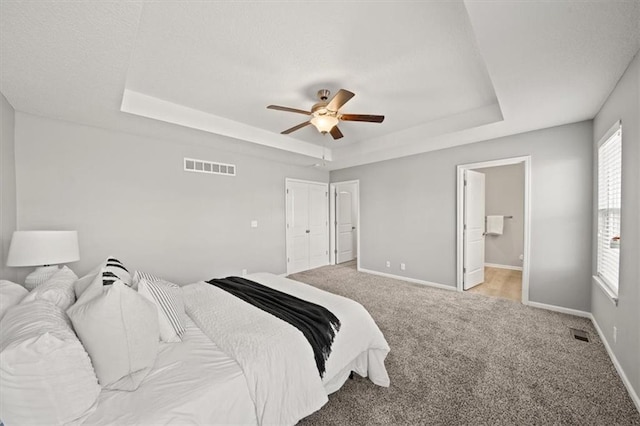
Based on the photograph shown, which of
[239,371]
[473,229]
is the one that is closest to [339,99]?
[239,371]

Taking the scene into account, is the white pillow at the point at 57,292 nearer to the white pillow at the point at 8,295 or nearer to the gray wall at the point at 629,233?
the white pillow at the point at 8,295

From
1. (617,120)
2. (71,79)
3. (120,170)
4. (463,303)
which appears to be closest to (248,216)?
(120,170)

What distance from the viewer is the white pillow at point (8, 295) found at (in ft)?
4.15

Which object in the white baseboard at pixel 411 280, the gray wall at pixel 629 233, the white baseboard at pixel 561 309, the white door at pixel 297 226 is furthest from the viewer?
the white door at pixel 297 226

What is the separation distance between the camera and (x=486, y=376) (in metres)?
2.04

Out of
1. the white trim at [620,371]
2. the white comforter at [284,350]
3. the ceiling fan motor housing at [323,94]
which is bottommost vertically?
the white trim at [620,371]

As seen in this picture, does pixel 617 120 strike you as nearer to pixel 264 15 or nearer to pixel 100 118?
pixel 264 15

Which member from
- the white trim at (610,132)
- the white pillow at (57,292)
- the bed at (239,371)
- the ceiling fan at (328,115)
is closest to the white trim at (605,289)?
the white trim at (610,132)

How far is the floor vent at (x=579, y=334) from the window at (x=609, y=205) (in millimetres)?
582

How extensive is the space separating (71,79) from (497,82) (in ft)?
11.5

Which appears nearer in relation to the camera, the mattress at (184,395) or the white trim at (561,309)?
the mattress at (184,395)

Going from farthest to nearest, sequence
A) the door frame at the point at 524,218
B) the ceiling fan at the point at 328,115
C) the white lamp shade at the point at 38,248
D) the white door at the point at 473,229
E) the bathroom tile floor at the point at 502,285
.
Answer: the white door at the point at 473,229, the bathroom tile floor at the point at 502,285, the door frame at the point at 524,218, the ceiling fan at the point at 328,115, the white lamp shade at the point at 38,248

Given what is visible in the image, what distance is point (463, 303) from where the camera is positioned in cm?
360

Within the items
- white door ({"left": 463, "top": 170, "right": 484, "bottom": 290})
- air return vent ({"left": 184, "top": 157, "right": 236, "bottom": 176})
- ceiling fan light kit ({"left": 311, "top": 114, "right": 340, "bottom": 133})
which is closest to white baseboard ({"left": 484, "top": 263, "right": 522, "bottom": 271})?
white door ({"left": 463, "top": 170, "right": 484, "bottom": 290})
